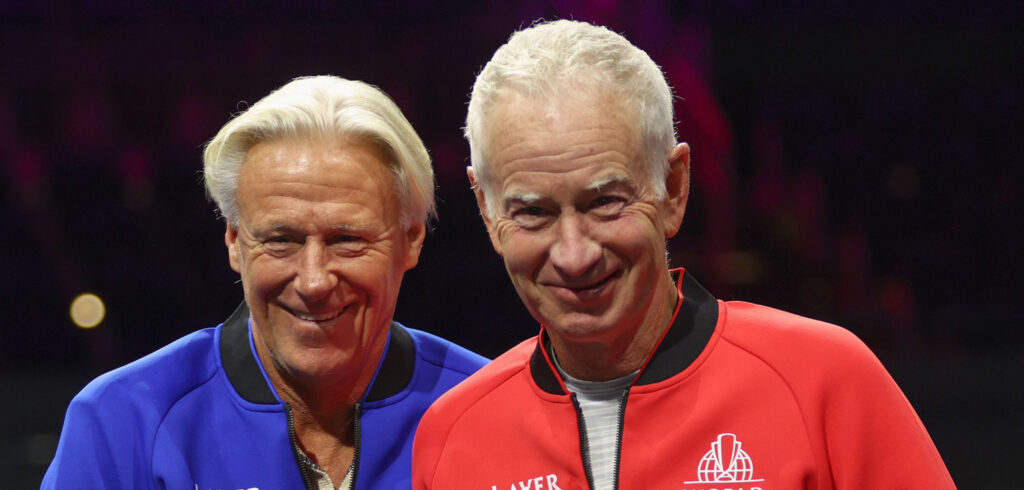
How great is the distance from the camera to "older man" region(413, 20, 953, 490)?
155cm

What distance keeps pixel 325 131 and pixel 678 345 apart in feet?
2.72

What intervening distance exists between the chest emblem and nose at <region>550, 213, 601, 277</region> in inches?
13.8

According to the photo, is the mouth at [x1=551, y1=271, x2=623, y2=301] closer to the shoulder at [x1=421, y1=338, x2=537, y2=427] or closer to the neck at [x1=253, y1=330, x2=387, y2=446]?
the shoulder at [x1=421, y1=338, x2=537, y2=427]

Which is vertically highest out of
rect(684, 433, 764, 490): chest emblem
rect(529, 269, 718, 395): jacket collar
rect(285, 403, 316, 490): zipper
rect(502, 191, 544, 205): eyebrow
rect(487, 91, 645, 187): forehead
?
rect(487, 91, 645, 187): forehead

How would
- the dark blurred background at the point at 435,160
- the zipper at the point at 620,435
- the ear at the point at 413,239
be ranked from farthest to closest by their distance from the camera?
the dark blurred background at the point at 435,160 → the ear at the point at 413,239 → the zipper at the point at 620,435

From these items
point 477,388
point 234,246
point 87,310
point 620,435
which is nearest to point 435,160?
point 87,310

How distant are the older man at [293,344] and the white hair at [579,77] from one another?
482 millimetres

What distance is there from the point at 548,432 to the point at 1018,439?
4.05 metres

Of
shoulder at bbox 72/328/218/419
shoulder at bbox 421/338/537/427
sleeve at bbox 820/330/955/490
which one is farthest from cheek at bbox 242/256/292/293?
sleeve at bbox 820/330/955/490

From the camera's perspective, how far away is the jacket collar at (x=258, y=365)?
2.15m

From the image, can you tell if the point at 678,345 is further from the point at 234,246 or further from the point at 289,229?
the point at 234,246

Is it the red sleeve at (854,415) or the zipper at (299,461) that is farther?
the zipper at (299,461)

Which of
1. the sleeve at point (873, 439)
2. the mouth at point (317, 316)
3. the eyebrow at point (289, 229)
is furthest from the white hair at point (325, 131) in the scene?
the sleeve at point (873, 439)

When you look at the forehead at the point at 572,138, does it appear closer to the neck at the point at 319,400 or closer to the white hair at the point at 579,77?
the white hair at the point at 579,77
